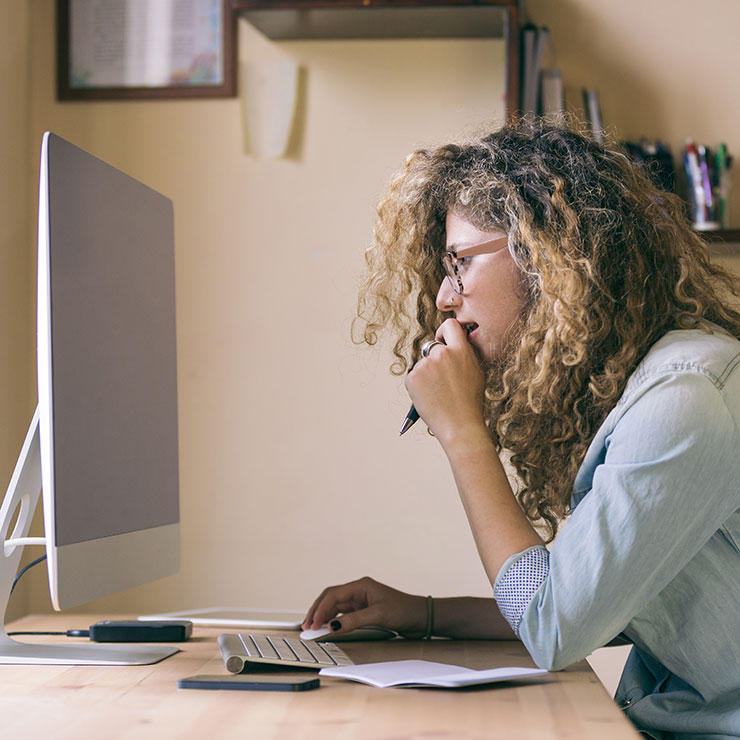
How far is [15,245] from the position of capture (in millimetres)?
2252

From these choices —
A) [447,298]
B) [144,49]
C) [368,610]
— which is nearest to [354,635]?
[368,610]

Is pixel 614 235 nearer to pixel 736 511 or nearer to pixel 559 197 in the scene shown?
pixel 559 197

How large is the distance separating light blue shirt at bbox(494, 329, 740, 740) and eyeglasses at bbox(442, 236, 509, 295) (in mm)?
256

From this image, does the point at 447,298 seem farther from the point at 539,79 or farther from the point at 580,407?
the point at 539,79

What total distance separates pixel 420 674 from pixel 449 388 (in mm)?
347

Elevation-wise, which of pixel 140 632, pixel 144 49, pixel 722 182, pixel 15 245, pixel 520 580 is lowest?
pixel 140 632

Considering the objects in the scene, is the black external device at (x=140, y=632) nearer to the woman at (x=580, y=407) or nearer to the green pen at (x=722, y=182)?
the woman at (x=580, y=407)

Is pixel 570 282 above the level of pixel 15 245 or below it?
below

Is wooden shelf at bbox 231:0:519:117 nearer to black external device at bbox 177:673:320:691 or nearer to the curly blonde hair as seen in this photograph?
the curly blonde hair

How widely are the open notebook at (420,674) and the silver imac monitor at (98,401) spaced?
267mm

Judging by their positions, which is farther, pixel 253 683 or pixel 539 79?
pixel 539 79

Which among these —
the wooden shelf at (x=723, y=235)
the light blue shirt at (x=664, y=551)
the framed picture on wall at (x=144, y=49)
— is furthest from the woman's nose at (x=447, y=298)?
the framed picture on wall at (x=144, y=49)

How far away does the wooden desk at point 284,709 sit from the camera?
78 cm

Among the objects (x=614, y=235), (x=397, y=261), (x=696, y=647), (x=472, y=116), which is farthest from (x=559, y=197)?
(x=472, y=116)
